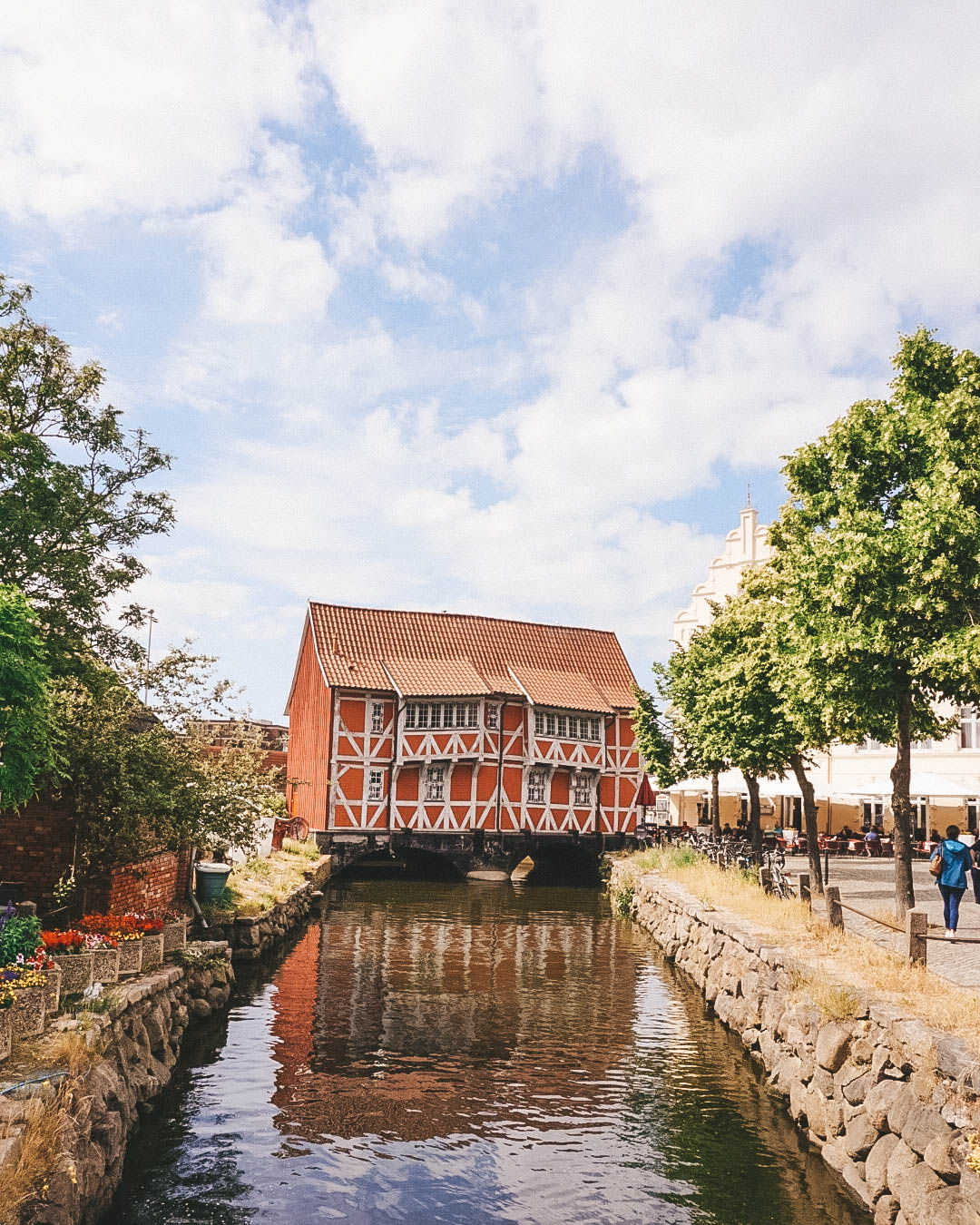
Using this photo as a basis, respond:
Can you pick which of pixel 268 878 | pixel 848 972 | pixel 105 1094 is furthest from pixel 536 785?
pixel 105 1094

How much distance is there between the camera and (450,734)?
3756 cm

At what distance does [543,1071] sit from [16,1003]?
6.09 meters

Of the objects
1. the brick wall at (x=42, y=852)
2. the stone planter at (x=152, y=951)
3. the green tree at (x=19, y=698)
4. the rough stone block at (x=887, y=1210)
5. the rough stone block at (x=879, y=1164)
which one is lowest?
the rough stone block at (x=887, y=1210)

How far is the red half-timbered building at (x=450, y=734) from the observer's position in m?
36.9

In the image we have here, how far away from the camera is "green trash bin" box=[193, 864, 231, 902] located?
18.5 m

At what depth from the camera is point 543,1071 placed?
1190 centimetres

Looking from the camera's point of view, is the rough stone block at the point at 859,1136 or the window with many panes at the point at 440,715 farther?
the window with many panes at the point at 440,715

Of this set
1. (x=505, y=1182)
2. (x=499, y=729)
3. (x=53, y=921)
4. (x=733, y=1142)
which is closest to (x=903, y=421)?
(x=733, y=1142)

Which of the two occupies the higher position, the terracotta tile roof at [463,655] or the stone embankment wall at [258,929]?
the terracotta tile roof at [463,655]

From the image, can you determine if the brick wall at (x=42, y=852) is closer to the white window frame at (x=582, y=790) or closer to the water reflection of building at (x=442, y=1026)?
the water reflection of building at (x=442, y=1026)

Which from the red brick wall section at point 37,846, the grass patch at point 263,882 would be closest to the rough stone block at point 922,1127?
the red brick wall section at point 37,846

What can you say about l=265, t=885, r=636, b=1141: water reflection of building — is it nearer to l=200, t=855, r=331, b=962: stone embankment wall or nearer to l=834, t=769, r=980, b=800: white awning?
l=200, t=855, r=331, b=962: stone embankment wall

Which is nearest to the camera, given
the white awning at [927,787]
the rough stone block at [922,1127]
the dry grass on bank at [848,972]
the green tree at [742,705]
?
the rough stone block at [922,1127]

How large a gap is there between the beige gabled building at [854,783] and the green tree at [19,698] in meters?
19.0
